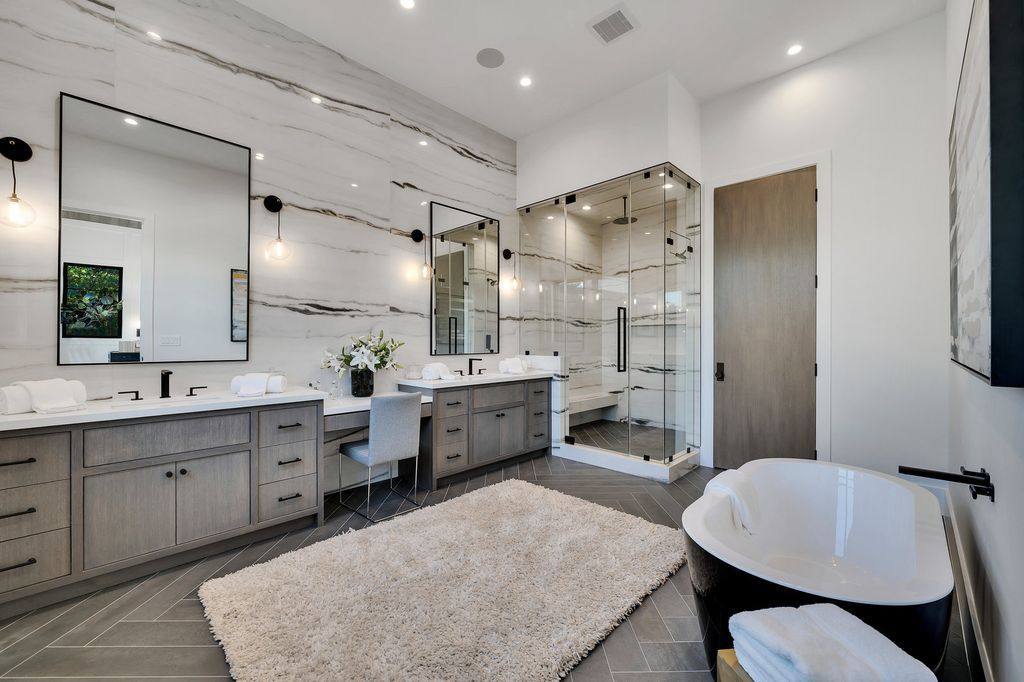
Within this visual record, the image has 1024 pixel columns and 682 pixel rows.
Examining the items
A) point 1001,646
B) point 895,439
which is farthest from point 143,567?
point 895,439

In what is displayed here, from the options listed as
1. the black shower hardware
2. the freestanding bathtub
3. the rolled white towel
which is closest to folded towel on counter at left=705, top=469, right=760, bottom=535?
the freestanding bathtub

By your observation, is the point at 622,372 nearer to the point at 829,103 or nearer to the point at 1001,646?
the point at 829,103

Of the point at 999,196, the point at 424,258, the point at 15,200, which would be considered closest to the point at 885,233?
the point at 999,196

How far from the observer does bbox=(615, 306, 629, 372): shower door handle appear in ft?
14.4

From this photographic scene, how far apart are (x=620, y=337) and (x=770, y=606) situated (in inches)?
128

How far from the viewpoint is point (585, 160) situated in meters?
4.42

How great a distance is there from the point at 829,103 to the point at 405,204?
3785 mm

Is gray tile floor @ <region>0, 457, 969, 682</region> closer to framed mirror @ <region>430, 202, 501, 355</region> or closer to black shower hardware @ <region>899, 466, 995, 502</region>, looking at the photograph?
black shower hardware @ <region>899, 466, 995, 502</region>

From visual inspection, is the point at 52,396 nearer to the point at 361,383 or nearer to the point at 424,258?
the point at 361,383

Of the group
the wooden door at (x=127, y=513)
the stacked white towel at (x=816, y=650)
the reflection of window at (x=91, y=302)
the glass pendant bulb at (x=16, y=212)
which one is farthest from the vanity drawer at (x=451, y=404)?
the stacked white towel at (x=816, y=650)

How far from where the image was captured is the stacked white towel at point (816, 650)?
88 centimetres

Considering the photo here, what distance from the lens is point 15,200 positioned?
2.24 meters

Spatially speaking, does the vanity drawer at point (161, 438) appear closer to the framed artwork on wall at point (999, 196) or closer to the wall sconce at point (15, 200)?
the wall sconce at point (15, 200)

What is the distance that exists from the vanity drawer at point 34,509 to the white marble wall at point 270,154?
69cm
